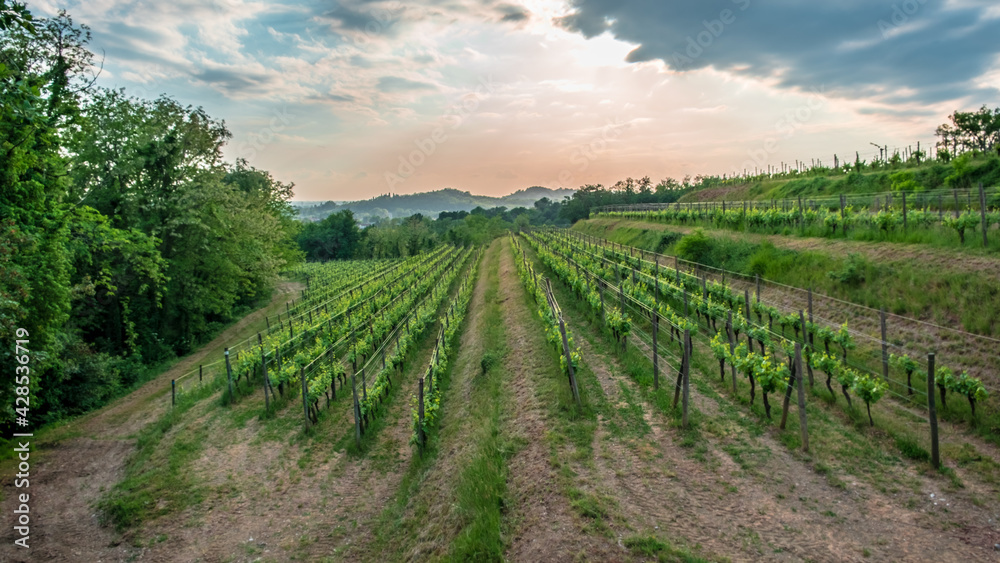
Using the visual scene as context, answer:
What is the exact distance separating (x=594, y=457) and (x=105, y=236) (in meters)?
17.9

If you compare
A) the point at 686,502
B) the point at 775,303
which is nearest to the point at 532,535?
the point at 686,502

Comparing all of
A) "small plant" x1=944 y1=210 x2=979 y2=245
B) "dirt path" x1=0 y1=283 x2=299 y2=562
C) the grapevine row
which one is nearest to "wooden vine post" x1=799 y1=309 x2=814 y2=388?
"small plant" x1=944 y1=210 x2=979 y2=245

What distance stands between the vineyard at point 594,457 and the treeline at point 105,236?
3109 millimetres

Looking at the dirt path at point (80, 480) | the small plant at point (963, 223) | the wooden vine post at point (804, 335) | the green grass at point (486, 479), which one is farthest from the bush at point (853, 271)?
the dirt path at point (80, 480)

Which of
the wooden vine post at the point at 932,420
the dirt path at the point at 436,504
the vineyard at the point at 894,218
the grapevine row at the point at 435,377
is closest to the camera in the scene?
the dirt path at the point at 436,504

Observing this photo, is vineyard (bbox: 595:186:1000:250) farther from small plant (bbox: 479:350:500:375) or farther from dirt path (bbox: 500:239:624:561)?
small plant (bbox: 479:350:500:375)

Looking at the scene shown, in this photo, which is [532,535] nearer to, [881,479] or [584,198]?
[881,479]

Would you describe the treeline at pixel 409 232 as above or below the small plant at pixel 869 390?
above

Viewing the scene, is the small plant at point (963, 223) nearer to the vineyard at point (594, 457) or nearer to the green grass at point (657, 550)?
the vineyard at point (594, 457)

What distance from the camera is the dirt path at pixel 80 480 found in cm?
798

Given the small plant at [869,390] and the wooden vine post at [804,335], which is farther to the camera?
the wooden vine post at [804,335]

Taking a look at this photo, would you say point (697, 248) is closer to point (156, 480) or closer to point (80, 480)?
point (156, 480)

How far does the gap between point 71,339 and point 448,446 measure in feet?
45.6

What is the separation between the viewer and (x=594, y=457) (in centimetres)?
818
